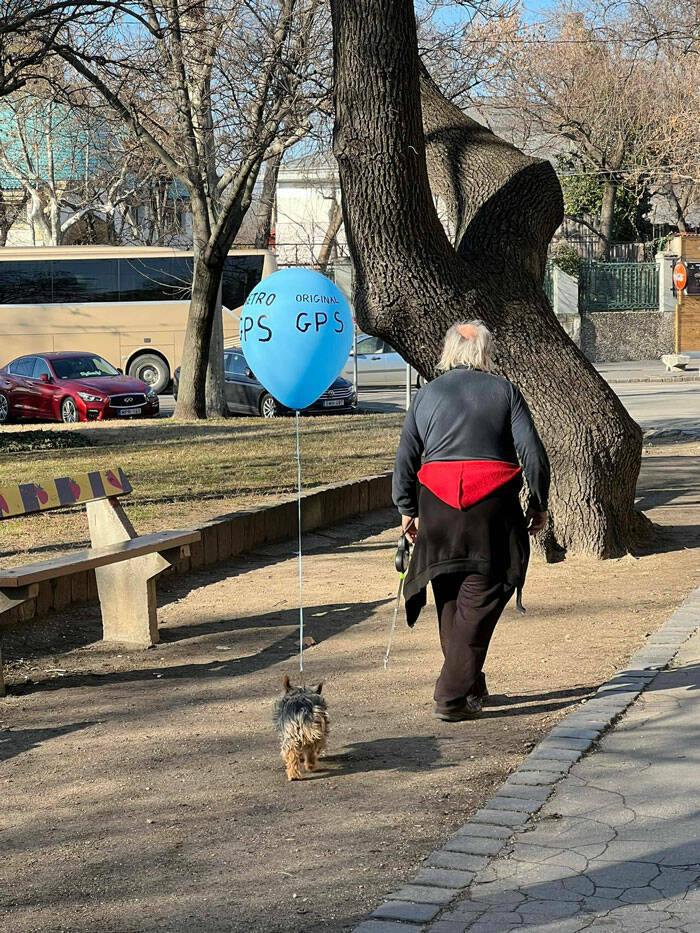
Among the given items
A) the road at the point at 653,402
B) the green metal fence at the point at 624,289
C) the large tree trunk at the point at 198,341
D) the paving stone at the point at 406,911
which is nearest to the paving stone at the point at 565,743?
the paving stone at the point at 406,911

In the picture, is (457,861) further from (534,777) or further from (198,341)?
(198,341)

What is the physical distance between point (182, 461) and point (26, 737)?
965cm

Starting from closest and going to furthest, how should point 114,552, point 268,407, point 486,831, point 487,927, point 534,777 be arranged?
point 487,927, point 486,831, point 534,777, point 114,552, point 268,407

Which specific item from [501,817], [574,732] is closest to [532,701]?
[574,732]

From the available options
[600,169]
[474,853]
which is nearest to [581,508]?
[474,853]

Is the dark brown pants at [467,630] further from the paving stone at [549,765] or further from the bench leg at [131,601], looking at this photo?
the bench leg at [131,601]

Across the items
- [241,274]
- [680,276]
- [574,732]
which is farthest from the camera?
[680,276]

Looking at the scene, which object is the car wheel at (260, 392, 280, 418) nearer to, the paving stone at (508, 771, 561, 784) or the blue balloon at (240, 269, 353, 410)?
the blue balloon at (240, 269, 353, 410)

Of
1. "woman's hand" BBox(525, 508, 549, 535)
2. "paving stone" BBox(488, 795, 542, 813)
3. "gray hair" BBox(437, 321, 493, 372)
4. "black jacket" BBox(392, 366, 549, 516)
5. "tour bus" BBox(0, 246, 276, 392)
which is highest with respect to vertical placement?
"tour bus" BBox(0, 246, 276, 392)

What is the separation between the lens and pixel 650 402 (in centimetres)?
2616

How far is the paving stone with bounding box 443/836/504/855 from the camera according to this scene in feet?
13.8

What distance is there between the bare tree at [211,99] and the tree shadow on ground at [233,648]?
39.8ft

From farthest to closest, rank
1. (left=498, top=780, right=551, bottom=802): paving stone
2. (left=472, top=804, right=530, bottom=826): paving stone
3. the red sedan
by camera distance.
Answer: the red sedan, (left=498, top=780, right=551, bottom=802): paving stone, (left=472, top=804, right=530, bottom=826): paving stone

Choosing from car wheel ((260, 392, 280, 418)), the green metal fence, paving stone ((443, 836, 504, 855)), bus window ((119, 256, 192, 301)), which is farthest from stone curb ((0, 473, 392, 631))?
the green metal fence
